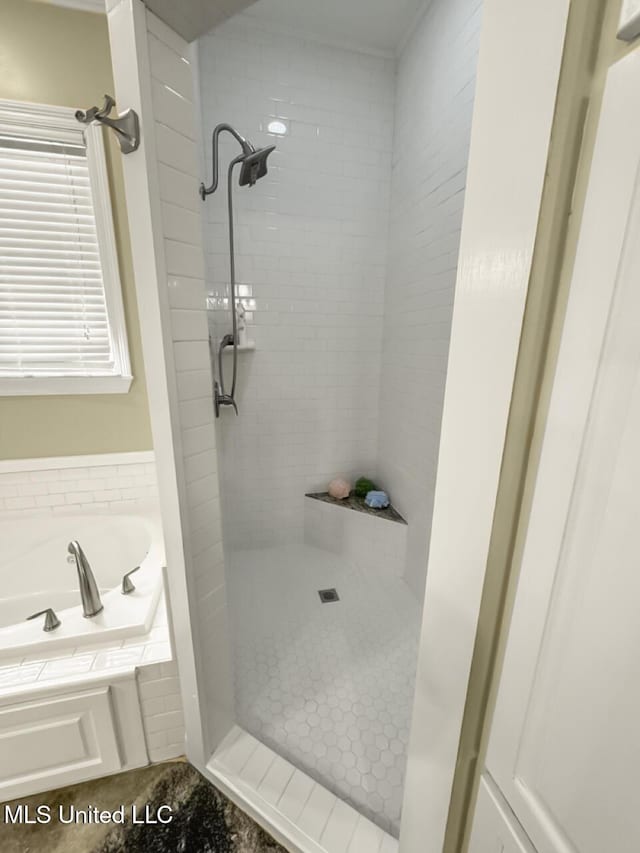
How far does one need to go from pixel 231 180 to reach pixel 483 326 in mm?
1805

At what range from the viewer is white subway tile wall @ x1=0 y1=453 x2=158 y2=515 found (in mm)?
1730

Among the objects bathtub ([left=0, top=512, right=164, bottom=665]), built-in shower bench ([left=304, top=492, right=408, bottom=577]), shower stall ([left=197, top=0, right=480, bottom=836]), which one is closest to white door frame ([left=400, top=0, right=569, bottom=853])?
shower stall ([left=197, top=0, right=480, bottom=836])

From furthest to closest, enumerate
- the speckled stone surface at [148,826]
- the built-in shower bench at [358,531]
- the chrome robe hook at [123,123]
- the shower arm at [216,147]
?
the built-in shower bench at [358,531] < the shower arm at [216,147] < the speckled stone surface at [148,826] < the chrome robe hook at [123,123]

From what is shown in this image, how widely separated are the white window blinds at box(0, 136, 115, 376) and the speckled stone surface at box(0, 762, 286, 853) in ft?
5.18

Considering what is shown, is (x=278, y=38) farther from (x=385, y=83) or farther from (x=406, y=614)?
(x=406, y=614)

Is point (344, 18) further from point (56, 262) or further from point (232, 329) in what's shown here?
point (56, 262)

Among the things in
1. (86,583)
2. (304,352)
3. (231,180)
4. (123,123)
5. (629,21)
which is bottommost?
(86,583)

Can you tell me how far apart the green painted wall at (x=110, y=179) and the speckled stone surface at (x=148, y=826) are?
4.24 feet

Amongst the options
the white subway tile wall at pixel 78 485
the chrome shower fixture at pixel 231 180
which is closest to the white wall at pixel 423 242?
the chrome shower fixture at pixel 231 180

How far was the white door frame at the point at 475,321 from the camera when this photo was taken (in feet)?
1.23

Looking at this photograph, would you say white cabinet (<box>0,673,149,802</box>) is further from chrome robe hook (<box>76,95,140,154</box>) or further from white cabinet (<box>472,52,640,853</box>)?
chrome robe hook (<box>76,95,140,154</box>)

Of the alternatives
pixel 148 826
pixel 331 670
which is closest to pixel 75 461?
pixel 148 826

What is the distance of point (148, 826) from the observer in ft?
3.56

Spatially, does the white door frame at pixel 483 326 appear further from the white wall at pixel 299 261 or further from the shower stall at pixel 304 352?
the white wall at pixel 299 261
